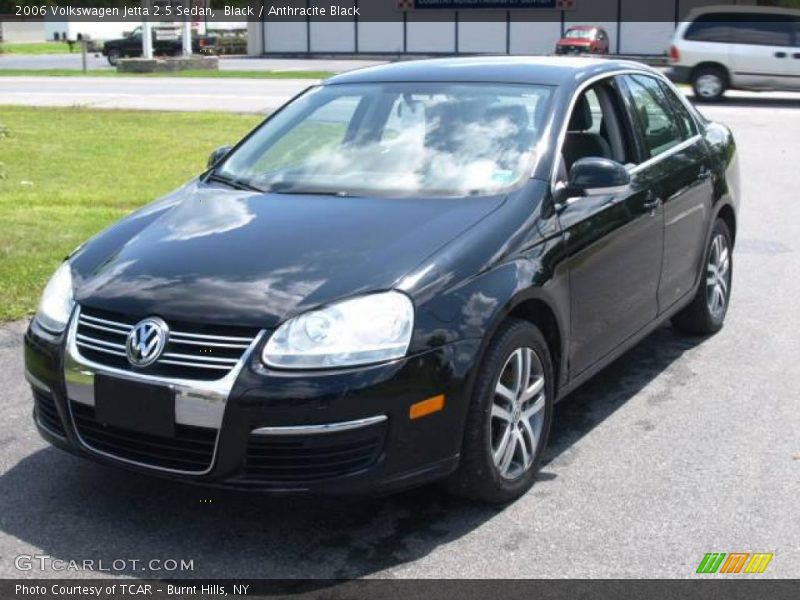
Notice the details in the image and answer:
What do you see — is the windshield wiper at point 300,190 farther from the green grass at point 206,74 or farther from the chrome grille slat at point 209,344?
the green grass at point 206,74

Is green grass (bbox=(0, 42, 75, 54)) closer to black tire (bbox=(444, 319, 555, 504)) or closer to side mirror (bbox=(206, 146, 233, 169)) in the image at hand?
side mirror (bbox=(206, 146, 233, 169))

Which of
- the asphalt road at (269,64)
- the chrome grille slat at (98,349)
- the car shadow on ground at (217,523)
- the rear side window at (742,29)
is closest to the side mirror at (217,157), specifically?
the car shadow on ground at (217,523)

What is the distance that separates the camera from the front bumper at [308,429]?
3689mm

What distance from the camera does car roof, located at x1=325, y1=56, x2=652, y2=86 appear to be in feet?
17.5

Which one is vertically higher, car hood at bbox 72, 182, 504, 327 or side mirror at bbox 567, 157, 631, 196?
side mirror at bbox 567, 157, 631, 196

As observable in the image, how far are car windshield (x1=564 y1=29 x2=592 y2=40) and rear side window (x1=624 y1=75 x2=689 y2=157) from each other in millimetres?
36963

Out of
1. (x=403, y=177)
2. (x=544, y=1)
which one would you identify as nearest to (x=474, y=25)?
(x=544, y=1)

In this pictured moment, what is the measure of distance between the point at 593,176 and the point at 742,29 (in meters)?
20.9

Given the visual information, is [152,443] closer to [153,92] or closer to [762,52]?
[762,52]

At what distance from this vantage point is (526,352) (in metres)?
4.33

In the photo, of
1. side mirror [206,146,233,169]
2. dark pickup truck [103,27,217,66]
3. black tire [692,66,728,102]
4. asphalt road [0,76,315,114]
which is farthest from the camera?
dark pickup truck [103,27,217,66]

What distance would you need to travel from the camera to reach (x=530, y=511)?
4289 mm

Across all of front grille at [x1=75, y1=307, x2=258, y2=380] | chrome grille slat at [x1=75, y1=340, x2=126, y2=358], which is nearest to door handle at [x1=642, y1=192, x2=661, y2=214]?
front grille at [x1=75, y1=307, x2=258, y2=380]

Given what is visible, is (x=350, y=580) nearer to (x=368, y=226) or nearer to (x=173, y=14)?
(x=368, y=226)
